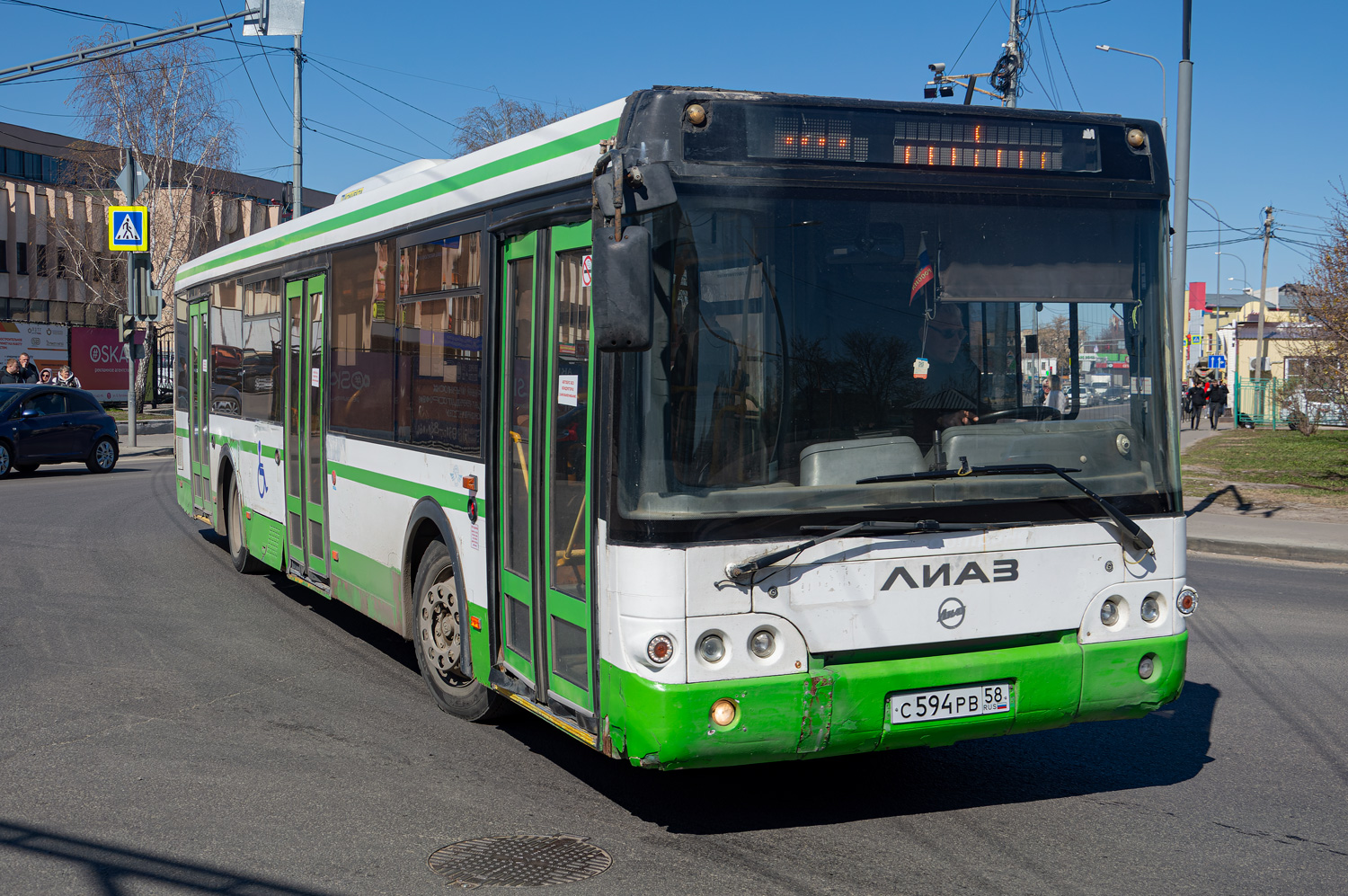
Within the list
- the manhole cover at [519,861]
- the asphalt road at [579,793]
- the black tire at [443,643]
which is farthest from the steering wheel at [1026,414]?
the black tire at [443,643]

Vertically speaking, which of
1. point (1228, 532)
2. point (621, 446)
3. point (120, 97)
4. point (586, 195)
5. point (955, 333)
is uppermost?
point (120, 97)

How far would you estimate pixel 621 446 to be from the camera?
179 inches

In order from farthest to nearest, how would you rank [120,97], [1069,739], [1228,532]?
[120,97]
[1228,532]
[1069,739]

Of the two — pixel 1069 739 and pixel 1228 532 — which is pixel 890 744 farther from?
pixel 1228 532

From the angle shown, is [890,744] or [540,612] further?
[540,612]

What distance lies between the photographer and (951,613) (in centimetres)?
477

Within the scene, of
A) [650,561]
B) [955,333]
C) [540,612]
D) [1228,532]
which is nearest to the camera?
[650,561]

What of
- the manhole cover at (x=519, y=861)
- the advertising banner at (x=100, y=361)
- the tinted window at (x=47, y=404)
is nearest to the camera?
the manhole cover at (x=519, y=861)

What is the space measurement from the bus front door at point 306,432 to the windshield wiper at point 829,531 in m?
4.90

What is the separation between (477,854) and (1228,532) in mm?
12990

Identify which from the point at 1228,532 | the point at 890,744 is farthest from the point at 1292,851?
the point at 1228,532

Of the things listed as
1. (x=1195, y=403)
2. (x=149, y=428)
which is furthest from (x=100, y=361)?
(x=1195, y=403)

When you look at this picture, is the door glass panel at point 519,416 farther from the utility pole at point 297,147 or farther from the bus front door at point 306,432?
the utility pole at point 297,147

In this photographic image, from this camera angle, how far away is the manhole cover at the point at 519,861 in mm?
4461
